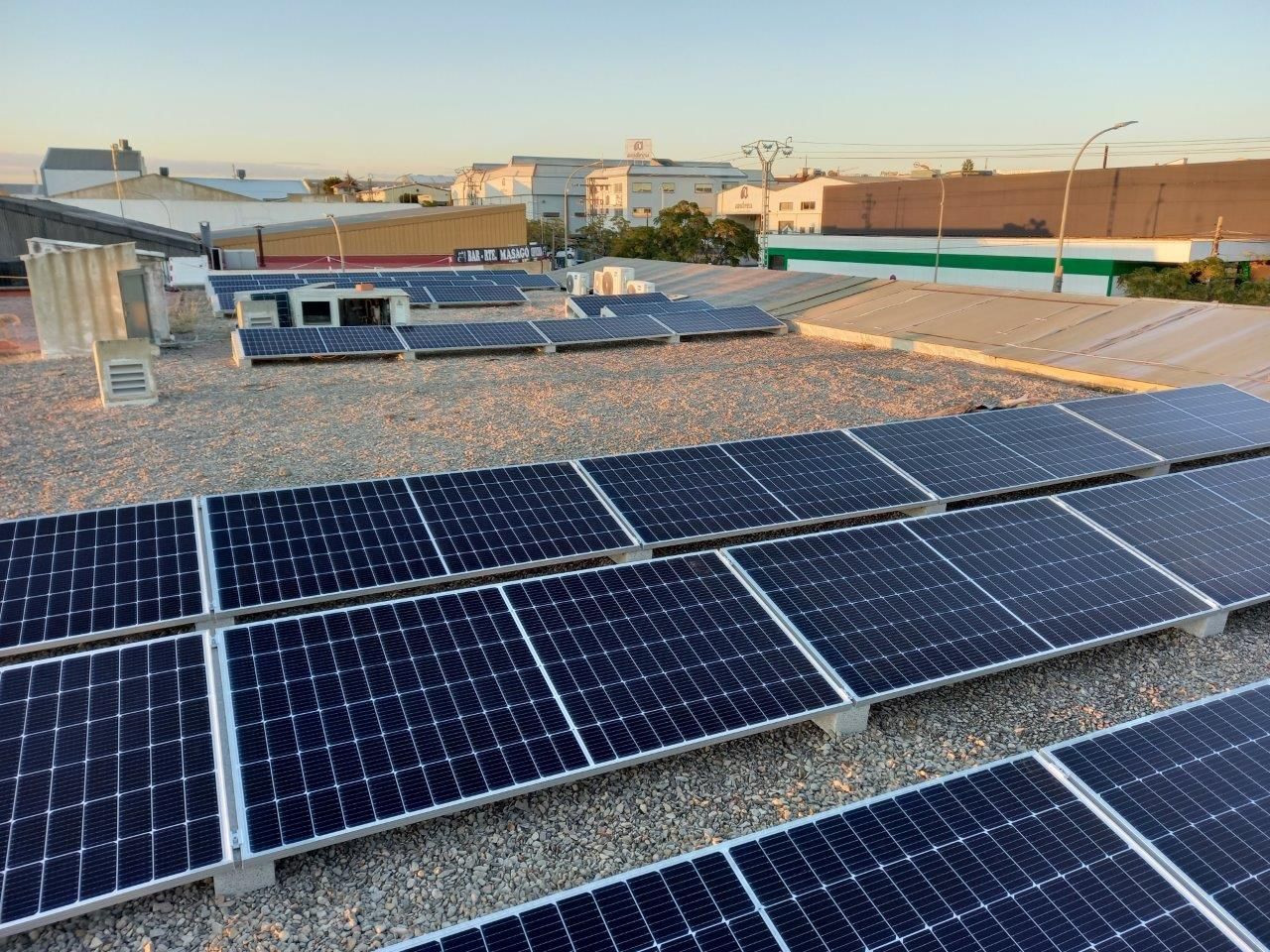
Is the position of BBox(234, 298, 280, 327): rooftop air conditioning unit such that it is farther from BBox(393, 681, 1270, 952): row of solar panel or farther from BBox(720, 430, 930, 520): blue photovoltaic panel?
BBox(393, 681, 1270, 952): row of solar panel

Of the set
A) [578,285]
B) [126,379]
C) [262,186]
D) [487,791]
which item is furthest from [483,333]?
[262,186]

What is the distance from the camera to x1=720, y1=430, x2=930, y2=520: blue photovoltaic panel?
11586 millimetres

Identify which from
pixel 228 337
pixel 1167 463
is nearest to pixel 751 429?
pixel 1167 463

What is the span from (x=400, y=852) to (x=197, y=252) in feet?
212

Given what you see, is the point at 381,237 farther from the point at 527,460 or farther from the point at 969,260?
the point at 527,460

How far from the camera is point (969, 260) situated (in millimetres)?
81188

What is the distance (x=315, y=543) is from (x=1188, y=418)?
16140mm

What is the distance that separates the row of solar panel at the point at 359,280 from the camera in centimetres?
3881

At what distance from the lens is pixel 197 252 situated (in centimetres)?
5947

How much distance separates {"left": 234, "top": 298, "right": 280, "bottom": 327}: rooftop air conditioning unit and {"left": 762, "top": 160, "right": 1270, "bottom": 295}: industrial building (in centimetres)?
5529

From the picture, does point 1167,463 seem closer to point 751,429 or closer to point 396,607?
point 751,429

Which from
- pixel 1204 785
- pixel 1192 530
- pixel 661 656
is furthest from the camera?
pixel 1192 530

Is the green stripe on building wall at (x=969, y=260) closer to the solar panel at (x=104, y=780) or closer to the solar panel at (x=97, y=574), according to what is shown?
the solar panel at (x=97, y=574)

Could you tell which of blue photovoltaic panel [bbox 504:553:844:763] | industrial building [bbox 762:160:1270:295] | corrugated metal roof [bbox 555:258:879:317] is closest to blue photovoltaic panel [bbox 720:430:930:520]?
blue photovoltaic panel [bbox 504:553:844:763]
